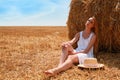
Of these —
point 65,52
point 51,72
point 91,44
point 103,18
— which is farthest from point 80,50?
point 51,72

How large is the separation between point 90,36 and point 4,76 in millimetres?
2042


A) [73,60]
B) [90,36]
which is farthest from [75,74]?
[90,36]

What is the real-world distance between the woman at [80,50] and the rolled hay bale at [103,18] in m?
0.26

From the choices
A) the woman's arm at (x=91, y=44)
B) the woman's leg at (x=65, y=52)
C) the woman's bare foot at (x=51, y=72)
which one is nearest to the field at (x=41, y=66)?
the woman's bare foot at (x=51, y=72)

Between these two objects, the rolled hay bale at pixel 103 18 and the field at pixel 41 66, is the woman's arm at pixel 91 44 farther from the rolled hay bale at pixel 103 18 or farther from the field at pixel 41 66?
the field at pixel 41 66

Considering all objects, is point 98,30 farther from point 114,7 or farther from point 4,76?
point 4,76

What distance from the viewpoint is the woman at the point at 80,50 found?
6.34 metres

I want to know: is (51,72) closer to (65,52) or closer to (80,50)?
(65,52)

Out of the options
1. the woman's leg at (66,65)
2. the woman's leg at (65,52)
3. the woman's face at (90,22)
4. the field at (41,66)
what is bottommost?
the field at (41,66)

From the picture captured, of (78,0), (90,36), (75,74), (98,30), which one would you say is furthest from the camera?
(78,0)

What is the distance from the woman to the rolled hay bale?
0.86ft

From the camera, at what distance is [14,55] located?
8461 mm

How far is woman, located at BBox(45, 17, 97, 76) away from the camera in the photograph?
249 inches

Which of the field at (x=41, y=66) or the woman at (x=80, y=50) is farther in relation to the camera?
the woman at (x=80, y=50)
